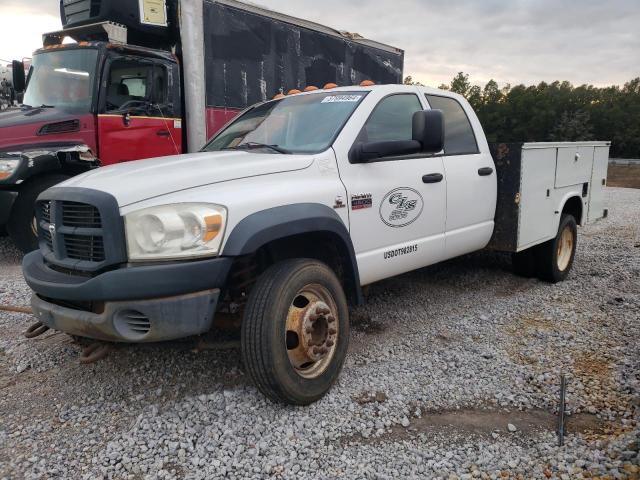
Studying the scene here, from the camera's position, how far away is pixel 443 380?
3.36 meters

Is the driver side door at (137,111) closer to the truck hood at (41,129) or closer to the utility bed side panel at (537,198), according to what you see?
the truck hood at (41,129)

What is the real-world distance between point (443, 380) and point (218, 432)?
1.46 metres

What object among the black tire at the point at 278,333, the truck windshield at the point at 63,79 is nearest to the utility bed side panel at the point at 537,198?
the black tire at the point at 278,333

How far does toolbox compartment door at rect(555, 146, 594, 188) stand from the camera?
5.39 meters

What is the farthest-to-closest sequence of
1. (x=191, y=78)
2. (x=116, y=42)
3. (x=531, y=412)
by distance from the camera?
1. (x=191, y=78)
2. (x=116, y=42)
3. (x=531, y=412)

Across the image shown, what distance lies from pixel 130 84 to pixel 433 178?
14.6 feet

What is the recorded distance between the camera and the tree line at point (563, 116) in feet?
165

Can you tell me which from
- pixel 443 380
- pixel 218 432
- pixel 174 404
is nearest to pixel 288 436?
pixel 218 432

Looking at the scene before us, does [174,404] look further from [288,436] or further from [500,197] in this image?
[500,197]

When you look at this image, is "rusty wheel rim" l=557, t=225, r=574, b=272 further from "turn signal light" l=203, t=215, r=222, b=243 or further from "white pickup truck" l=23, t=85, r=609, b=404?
"turn signal light" l=203, t=215, r=222, b=243

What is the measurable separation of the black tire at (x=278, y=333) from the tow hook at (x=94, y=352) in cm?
86

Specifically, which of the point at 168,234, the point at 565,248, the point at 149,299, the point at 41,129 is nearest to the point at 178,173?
the point at 168,234

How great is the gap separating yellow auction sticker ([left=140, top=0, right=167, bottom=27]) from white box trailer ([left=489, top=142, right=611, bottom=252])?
188 inches

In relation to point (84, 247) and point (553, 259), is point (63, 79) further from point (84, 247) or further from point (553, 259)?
point (553, 259)
